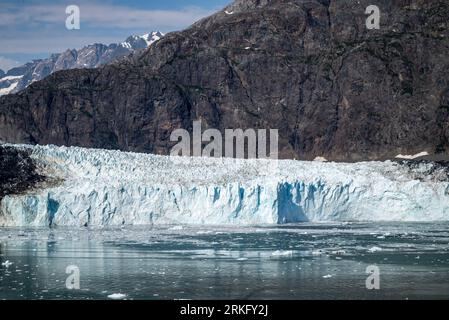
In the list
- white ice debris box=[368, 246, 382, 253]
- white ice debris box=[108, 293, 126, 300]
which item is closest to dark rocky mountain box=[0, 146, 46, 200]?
white ice debris box=[368, 246, 382, 253]

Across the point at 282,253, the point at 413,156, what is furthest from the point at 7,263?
the point at 413,156

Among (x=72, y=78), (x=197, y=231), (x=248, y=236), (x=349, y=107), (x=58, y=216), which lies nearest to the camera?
(x=248, y=236)

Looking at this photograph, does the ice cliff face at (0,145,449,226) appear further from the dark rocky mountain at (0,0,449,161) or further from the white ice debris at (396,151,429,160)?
the dark rocky mountain at (0,0,449,161)

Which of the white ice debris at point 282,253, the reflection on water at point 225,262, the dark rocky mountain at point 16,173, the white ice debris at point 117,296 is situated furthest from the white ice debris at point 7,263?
the dark rocky mountain at point 16,173

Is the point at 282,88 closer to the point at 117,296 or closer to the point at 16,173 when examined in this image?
the point at 16,173

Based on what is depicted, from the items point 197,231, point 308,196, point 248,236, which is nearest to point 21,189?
point 197,231

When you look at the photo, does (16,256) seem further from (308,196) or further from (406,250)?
(308,196)
